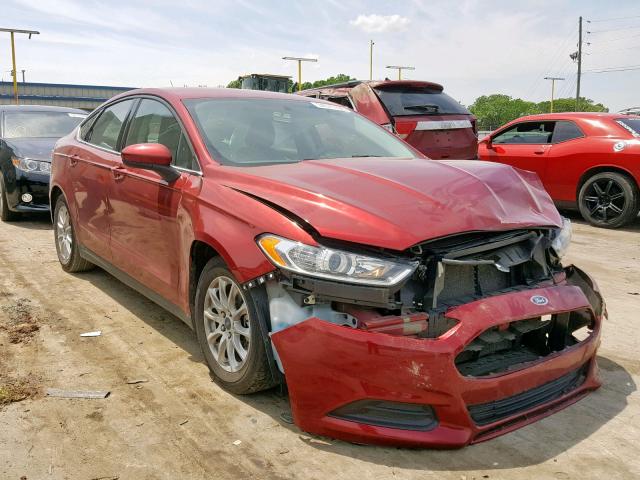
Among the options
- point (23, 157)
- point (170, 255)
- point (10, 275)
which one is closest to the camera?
point (170, 255)

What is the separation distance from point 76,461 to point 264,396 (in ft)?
3.15

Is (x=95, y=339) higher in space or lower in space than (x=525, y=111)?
lower

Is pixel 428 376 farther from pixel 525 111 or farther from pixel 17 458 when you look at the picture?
pixel 525 111

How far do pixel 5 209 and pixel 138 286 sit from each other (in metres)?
5.17

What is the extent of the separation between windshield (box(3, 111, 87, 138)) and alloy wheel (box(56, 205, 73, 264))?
3.79 meters

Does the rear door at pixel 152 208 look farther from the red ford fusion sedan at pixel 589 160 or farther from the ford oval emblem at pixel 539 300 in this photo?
the red ford fusion sedan at pixel 589 160

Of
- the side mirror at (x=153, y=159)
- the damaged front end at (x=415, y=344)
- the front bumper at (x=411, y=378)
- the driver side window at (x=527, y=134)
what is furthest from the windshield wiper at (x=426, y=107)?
the front bumper at (x=411, y=378)

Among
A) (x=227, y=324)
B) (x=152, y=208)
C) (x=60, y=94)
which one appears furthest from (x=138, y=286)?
(x=60, y=94)

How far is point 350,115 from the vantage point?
14.6 ft

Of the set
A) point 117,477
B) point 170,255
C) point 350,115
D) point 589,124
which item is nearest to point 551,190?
point 589,124

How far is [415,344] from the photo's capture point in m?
2.42

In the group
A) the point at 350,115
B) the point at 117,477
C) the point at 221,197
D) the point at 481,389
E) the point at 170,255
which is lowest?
the point at 117,477

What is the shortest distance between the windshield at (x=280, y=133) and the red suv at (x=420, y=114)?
3592 millimetres

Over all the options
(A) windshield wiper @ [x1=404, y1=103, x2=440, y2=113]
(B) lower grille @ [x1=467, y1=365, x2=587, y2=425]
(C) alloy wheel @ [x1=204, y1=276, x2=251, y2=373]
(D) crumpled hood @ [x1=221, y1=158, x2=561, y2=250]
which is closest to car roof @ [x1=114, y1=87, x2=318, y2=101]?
(D) crumpled hood @ [x1=221, y1=158, x2=561, y2=250]
